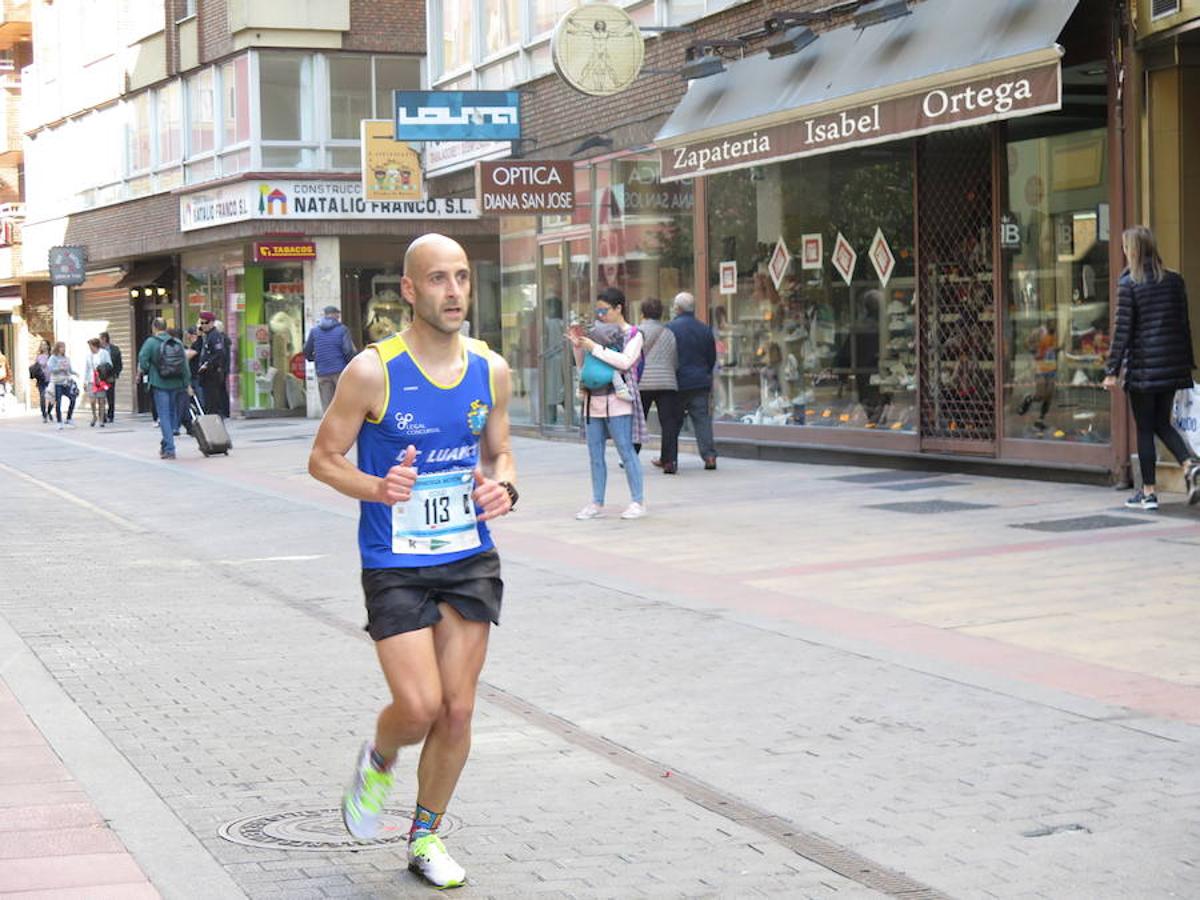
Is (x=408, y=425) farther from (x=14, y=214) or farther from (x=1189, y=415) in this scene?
(x=14, y=214)

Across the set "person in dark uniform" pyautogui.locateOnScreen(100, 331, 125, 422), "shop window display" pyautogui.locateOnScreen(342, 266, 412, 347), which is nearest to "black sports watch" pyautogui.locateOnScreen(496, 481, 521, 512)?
"shop window display" pyautogui.locateOnScreen(342, 266, 412, 347)

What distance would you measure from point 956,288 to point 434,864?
43.4ft

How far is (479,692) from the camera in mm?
7934

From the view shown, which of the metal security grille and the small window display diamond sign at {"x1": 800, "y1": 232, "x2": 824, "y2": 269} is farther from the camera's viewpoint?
the small window display diamond sign at {"x1": 800, "y1": 232, "x2": 824, "y2": 269}

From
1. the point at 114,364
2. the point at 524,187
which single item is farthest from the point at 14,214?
the point at 524,187

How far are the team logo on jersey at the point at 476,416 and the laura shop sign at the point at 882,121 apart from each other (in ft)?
31.5

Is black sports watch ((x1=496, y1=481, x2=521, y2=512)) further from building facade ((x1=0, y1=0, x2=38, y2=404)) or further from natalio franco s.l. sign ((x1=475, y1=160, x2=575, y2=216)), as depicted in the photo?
building facade ((x1=0, y1=0, x2=38, y2=404))

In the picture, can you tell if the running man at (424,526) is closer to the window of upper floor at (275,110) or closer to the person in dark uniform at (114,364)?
the window of upper floor at (275,110)

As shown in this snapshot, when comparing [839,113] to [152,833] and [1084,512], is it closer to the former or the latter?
[1084,512]

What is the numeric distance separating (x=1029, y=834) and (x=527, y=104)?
21757mm

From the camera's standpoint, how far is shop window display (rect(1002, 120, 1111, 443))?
1546 cm

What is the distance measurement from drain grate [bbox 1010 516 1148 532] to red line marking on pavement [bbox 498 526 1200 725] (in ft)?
1.47

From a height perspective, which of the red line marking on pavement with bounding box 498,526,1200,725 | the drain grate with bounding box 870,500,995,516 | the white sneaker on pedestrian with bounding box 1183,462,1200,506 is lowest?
the red line marking on pavement with bounding box 498,526,1200,725

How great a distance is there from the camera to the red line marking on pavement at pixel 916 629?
7387mm
